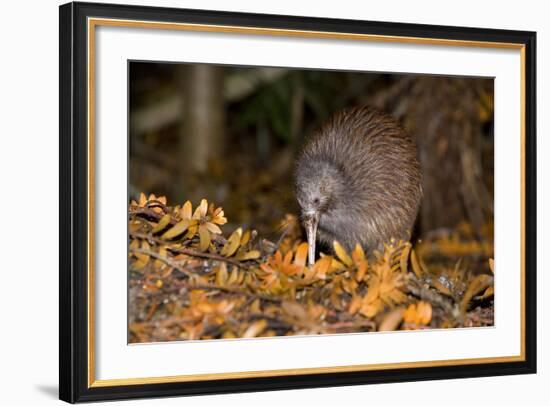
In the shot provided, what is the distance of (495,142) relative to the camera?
515 cm

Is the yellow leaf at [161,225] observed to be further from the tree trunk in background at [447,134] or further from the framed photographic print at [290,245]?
the tree trunk in background at [447,134]

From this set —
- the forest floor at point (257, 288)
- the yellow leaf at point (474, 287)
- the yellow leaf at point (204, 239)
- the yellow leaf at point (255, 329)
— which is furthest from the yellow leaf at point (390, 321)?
the yellow leaf at point (204, 239)

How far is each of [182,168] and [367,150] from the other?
3359 millimetres

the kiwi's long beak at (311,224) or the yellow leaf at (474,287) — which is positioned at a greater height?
the kiwi's long beak at (311,224)

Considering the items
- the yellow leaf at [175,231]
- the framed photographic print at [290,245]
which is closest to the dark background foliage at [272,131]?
the framed photographic print at [290,245]

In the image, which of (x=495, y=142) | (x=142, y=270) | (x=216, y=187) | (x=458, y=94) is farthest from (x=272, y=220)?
(x=142, y=270)

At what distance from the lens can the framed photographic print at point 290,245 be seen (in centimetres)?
421

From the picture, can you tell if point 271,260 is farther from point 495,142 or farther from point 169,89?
point 169,89

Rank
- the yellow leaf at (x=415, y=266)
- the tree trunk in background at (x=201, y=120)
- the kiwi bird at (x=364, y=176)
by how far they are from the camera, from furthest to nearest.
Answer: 1. the tree trunk in background at (x=201, y=120)
2. the kiwi bird at (x=364, y=176)
3. the yellow leaf at (x=415, y=266)

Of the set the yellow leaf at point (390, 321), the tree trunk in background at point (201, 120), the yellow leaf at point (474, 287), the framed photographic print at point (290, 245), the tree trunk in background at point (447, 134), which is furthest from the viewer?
the tree trunk in background at point (201, 120)

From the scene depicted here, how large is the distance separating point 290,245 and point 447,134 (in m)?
2.27

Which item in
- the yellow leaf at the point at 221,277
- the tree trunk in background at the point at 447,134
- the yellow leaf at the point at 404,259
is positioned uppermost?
the tree trunk in background at the point at 447,134

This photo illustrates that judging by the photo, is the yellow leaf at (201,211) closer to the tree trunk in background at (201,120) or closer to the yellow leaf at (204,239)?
the yellow leaf at (204,239)

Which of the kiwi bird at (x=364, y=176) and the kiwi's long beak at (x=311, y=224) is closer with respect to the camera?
the kiwi's long beak at (x=311, y=224)
